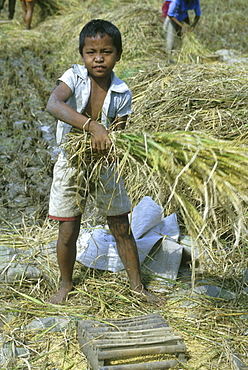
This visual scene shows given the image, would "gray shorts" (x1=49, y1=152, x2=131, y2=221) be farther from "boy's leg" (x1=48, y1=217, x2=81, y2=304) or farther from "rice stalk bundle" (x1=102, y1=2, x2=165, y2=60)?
"rice stalk bundle" (x1=102, y1=2, x2=165, y2=60)

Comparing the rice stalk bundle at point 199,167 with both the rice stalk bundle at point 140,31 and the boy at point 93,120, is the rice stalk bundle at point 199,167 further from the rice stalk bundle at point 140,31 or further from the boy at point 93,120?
the rice stalk bundle at point 140,31

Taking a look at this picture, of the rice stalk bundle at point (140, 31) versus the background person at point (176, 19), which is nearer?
the background person at point (176, 19)

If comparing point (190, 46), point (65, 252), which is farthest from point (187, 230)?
point (190, 46)

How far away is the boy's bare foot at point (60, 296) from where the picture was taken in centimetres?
271

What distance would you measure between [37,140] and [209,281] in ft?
8.21

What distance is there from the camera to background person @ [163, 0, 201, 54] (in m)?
7.12

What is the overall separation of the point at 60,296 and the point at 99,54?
124 centimetres

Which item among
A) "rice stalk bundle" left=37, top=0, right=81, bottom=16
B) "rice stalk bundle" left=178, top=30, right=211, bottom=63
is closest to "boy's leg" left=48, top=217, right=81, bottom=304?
"rice stalk bundle" left=178, top=30, right=211, bottom=63

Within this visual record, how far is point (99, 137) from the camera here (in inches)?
92.5

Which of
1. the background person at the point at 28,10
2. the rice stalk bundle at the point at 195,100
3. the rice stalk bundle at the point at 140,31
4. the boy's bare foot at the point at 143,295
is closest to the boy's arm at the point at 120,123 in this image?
the rice stalk bundle at the point at 195,100

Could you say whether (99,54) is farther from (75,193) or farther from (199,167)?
(199,167)

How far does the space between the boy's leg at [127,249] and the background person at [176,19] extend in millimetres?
5003

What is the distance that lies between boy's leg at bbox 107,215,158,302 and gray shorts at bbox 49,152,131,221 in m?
0.06

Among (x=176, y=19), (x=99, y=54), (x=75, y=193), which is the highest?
(x=176, y=19)
